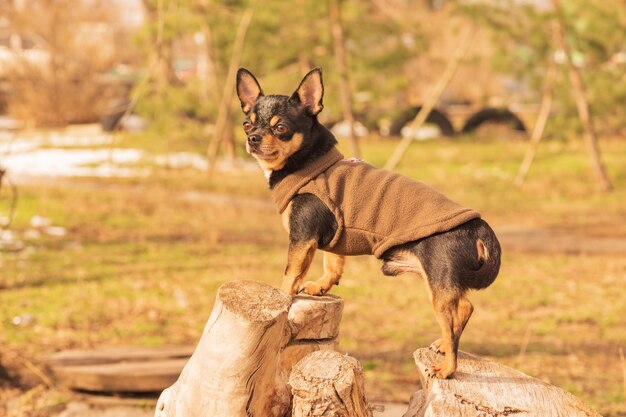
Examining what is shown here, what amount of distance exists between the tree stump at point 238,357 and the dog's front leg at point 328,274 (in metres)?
0.18

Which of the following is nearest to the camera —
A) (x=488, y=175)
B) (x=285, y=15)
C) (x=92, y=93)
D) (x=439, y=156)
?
(x=285, y=15)

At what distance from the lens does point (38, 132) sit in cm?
2856

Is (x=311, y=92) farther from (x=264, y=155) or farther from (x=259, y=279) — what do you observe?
(x=259, y=279)

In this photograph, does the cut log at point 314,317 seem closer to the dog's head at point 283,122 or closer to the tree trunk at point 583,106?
the dog's head at point 283,122

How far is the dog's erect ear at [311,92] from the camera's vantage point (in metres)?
4.28

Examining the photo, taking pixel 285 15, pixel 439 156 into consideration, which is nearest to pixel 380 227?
pixel 285 15

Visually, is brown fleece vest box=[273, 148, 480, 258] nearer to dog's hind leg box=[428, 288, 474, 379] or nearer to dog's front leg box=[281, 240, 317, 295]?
dog's front leg box=[281, 240, 317, 295]

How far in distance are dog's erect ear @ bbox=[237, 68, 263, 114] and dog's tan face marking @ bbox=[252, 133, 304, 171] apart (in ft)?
0.96

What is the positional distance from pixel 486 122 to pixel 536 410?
23989mm

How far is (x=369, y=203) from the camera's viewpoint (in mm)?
4250

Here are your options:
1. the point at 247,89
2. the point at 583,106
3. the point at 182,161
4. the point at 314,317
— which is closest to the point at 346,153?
the point at 182,161

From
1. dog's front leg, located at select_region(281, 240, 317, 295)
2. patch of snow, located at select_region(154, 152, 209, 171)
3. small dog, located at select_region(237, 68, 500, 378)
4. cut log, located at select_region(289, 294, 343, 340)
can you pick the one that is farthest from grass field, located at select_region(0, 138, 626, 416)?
small dog, located at select_region(237, 68, 500, 378)

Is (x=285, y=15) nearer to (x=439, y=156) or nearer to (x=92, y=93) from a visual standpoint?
(x=439, y=156)

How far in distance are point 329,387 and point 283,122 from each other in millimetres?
1302
